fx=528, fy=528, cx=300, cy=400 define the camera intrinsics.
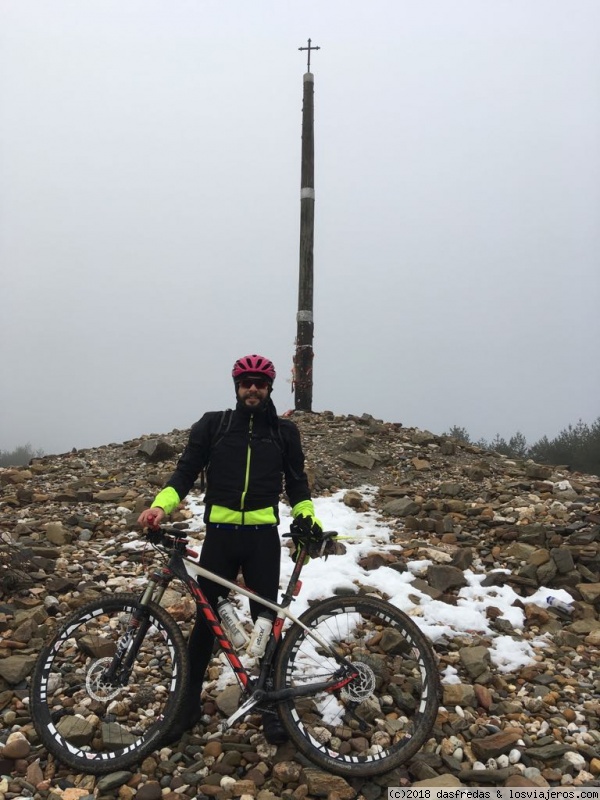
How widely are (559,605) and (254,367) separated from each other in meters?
4.34

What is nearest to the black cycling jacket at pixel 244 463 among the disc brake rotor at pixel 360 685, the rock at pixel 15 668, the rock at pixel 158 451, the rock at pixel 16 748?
the disc brake rotor at pixel 360 685

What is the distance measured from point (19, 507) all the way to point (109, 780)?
597cm

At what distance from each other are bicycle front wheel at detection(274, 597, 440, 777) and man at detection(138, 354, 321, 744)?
310 mm

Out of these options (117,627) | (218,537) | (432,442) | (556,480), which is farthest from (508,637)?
(432,442)

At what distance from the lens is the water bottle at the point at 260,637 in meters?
3.73

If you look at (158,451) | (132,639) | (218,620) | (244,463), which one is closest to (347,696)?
(218,620)

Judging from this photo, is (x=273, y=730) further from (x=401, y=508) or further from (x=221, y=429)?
(x=401, y=508)

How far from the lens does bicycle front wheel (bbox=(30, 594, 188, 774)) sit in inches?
140

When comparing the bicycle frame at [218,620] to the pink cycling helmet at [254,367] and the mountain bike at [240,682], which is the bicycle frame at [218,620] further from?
the pink cycling helmet at [254,367]

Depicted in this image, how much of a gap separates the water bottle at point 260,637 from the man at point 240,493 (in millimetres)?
162

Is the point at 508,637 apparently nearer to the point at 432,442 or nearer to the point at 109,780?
the point at 109,780

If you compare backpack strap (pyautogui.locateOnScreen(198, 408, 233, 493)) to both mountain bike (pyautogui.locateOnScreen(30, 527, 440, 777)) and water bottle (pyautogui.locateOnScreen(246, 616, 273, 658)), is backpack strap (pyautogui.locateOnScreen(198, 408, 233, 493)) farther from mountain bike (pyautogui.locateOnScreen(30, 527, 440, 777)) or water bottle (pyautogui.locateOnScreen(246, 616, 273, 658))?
water bottle (pyautogui.locateOnScreen(246, 616, 273, 658))

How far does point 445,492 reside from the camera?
8992mm

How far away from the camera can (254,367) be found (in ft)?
13.0
